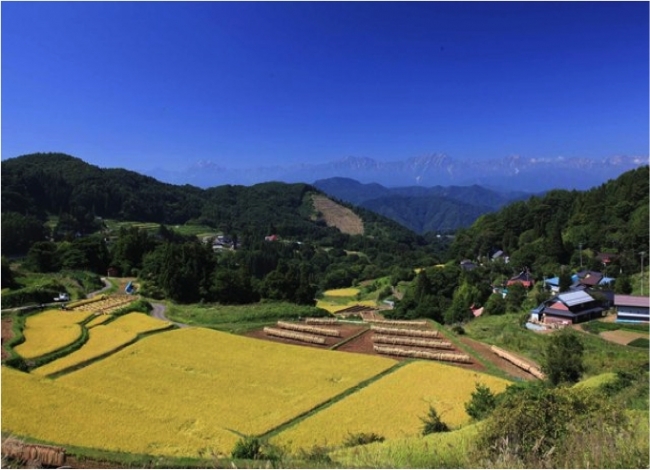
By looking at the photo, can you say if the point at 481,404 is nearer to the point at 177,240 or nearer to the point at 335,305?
the point at 335,305

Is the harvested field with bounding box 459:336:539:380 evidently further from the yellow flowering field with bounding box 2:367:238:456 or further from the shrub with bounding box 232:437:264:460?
the shrub with bounding box 232:437:264:460

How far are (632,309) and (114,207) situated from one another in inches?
5117

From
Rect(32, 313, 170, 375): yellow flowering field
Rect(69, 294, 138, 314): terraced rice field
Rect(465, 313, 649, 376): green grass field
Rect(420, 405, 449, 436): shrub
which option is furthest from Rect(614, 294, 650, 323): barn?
Rect(69, 294, 138, 314): terraced rice field

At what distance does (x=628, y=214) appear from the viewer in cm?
7494

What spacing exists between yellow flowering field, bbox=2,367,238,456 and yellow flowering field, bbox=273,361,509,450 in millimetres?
3203

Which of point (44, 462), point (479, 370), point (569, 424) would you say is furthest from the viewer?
point (479, 370)

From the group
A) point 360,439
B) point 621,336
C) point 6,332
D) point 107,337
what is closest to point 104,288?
point 6,332

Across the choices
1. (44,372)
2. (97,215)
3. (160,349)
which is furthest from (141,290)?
(97,215)

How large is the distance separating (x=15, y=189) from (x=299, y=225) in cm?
8674

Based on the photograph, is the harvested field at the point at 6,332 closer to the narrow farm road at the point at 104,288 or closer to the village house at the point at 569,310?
the narrow farm road at the point at 104,288

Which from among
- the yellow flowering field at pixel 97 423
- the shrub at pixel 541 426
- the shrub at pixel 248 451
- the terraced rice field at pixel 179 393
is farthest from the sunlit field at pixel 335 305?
the shrub at pixel 541 426

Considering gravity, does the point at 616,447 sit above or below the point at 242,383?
above

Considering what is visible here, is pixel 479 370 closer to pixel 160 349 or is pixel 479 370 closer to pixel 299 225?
pixel 160 349

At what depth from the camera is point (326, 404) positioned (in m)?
20.2
